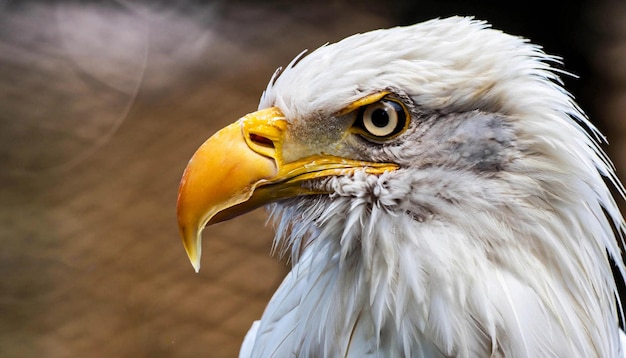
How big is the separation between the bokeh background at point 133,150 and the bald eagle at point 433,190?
1.17 m

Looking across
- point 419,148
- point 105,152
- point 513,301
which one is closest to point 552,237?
point 513,301

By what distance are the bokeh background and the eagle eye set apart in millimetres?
1184

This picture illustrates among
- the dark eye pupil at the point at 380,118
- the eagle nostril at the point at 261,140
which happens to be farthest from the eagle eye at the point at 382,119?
the eagle nostril at the point at 261,140

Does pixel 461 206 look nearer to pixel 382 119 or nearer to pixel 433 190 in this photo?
pixel 433 190

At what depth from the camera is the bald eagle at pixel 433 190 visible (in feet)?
3.35

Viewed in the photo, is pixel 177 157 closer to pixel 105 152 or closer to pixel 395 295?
pixel 105 152

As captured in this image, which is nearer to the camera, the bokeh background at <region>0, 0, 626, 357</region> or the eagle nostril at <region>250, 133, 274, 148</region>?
the eagle nostril at <region>250, 133, 274, 148</region>

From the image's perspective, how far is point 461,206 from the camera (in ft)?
3.34

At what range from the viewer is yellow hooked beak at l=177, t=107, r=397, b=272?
103 cm

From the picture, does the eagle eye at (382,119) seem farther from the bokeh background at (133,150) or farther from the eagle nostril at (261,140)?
the bokeh background at (133,150)

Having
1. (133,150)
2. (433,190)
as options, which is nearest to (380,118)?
(433,190)

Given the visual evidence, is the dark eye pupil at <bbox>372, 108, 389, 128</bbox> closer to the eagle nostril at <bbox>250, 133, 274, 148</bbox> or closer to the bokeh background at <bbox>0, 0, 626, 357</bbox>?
the eagle nostril at <bbox>250, 133, 274, 148</bbox>

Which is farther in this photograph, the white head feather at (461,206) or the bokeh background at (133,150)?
the bokeh background at (133,150)

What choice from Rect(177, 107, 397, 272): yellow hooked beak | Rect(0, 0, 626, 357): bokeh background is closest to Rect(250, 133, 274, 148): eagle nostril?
Rect(177, 107, 397, 272): yellow hooked beak
